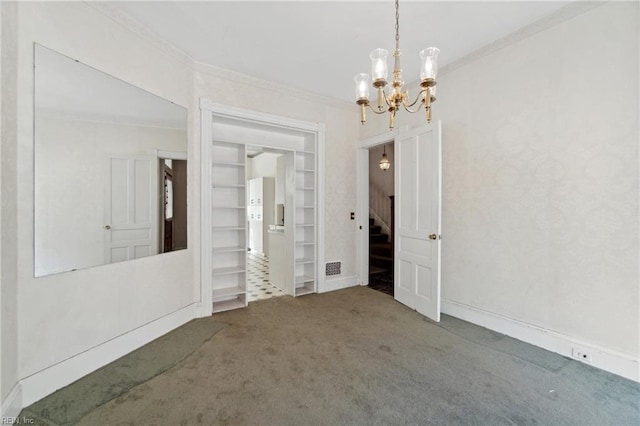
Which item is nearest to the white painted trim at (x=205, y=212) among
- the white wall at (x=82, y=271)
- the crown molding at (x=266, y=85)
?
the white wall at (x=82, y=271)

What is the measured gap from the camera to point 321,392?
1.90m

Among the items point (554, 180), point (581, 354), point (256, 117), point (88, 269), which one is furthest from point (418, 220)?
point (88, 269)

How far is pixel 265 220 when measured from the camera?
727cm

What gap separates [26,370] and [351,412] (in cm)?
218

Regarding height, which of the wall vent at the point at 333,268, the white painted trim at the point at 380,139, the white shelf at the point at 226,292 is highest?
the white painted trim at the point at 380,139

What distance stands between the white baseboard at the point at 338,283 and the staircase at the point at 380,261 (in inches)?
12.1

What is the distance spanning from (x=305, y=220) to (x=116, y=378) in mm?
2940

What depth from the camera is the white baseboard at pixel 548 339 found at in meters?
2.05

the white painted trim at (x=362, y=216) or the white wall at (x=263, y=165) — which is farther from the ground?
the white wall at (x=263, y=165)

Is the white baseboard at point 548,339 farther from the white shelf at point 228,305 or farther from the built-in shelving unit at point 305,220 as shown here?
the white shelf at point 228,305

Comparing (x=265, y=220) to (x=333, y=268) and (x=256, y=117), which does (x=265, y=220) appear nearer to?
(x=333, y=268)

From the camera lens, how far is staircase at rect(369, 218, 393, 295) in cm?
464

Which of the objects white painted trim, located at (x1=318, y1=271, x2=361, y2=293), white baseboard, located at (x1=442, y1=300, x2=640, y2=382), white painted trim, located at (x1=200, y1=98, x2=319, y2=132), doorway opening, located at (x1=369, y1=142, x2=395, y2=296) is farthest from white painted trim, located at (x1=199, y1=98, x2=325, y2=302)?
white baseboard, located at (x1=442, y1=300, x2=640, y2=382)

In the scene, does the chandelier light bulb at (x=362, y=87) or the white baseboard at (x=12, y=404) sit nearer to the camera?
the white baseboard at (x=12, y=404)
